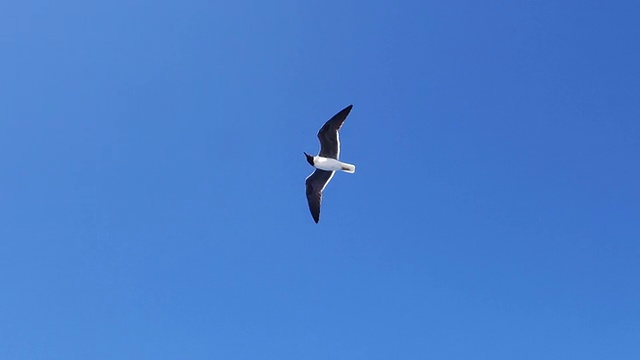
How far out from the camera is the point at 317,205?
48.0m

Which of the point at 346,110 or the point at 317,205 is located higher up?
the point at 346,110

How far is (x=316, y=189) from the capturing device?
48.0 meters

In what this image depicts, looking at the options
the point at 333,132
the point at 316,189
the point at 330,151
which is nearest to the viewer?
the point at 333,132

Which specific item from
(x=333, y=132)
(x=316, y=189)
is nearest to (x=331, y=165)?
(x=333, y=132)

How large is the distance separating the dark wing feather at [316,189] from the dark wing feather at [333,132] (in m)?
2.49

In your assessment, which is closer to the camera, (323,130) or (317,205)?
(323,130)

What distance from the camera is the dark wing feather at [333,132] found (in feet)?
147

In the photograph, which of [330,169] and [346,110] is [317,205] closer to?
[330,169]

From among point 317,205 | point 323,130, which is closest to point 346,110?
point 323,130

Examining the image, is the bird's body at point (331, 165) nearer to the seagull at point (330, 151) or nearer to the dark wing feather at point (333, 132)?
the seagull at point (330, 151)

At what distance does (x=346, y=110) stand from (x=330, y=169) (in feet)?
14.2

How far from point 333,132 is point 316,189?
5.15m

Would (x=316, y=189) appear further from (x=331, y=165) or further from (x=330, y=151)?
(x=330, y=151)

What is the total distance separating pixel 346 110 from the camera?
4497 centimetres
